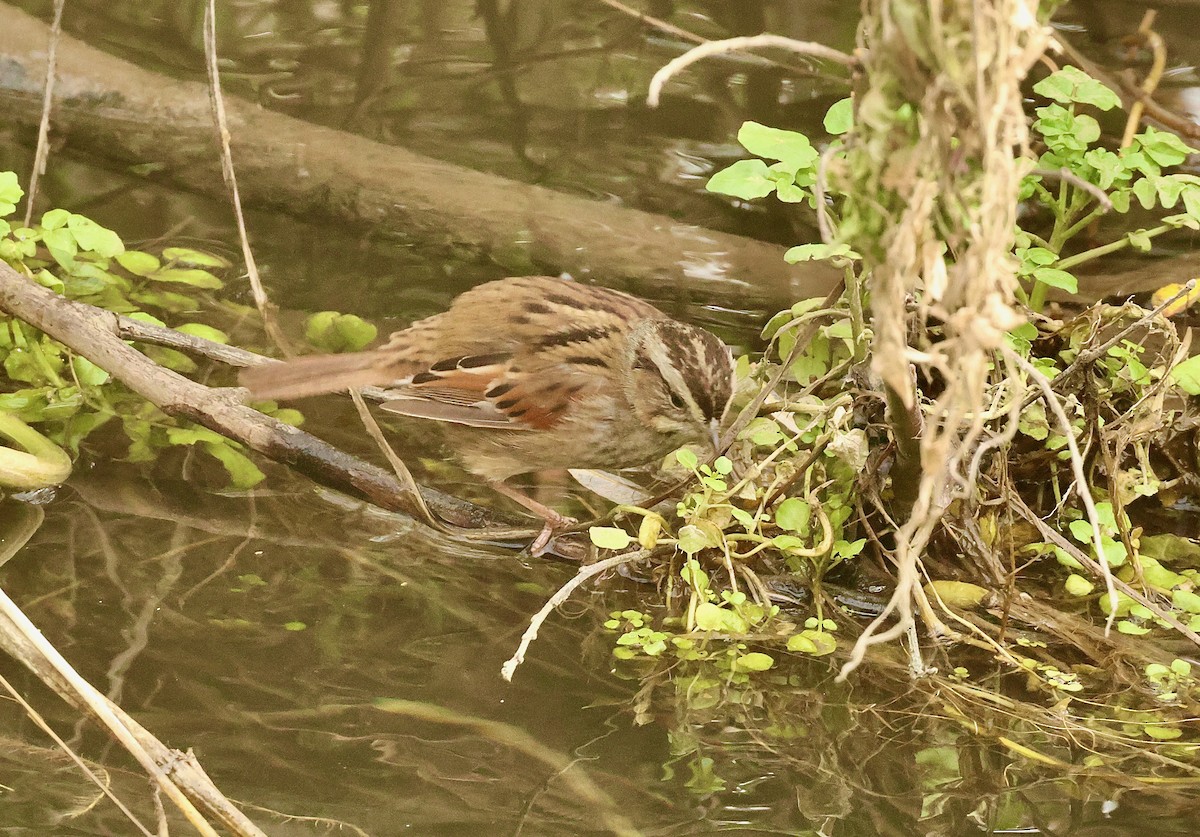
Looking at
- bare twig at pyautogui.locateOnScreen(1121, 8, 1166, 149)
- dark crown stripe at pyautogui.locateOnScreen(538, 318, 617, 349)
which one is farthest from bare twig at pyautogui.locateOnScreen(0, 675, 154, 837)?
bare twig at pyautogui.locateOnScreen(1121, 8, 1166, 149)

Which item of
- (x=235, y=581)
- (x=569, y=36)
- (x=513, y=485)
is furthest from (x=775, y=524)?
(x=569, y=36)

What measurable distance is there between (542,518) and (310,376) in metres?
0.81

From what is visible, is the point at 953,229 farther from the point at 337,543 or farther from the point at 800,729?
the point at 337,543

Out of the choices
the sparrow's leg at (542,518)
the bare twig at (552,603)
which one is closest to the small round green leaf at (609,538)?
the bare twig at (552,603)

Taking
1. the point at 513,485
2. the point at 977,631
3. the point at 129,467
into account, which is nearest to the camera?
the point at 977,631

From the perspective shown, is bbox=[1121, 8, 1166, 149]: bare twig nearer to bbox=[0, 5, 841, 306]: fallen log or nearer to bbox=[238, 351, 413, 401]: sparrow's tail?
bbox=[0, 5, 841, 306]: fallen log

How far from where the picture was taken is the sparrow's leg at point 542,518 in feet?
11.7

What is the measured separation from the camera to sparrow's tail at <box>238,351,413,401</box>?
141 inches

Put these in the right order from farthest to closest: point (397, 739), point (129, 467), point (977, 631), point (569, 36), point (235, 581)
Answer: point (569, 36)
point (129, 467)
point (235, 581)
point (977, 631)
point (397, 739)

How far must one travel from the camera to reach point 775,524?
3441mm

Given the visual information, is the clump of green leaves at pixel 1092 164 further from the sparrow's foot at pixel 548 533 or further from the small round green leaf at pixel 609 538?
the sparrow's foot at pixel 548 533

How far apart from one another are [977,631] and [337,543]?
5.84ft

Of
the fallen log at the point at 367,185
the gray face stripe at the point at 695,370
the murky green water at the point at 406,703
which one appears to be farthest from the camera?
the fallen log at the point at 367,185

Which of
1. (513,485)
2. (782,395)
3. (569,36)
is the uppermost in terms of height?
(569,36)
